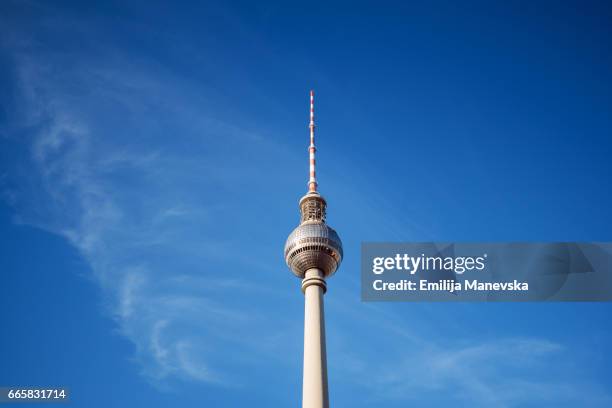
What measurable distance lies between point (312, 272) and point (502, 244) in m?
26.8

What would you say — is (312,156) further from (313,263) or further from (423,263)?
(423,263)

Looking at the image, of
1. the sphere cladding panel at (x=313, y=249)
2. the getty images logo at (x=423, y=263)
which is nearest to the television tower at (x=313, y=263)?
the sphere cladding panel at (x=313, y=249)

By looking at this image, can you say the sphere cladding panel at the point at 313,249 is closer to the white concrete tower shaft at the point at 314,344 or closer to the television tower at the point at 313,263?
the television tower at the point at 313,263

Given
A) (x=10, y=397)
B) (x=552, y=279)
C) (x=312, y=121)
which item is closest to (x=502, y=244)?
(x=552, y=279)

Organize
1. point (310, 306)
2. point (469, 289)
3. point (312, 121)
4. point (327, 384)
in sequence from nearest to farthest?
1. point (469, 289)
2. point (327, 384)
3. point (310, 306)
4. point (312, 121)

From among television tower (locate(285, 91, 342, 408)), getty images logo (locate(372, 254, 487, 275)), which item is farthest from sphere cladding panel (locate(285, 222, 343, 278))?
getty images logo (locate(372, 254, 487, 275))

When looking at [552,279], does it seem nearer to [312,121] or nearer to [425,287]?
[425,287]

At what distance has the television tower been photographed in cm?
6712

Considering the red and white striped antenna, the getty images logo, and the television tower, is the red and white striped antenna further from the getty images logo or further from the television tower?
the getty images logo

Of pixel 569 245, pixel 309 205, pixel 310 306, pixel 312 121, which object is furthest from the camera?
pixel 312 121

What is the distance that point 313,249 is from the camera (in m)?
74.4

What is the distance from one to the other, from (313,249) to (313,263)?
5.28 feet

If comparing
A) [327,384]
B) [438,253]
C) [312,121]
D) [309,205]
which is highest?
[312,121]

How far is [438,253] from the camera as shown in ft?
171
